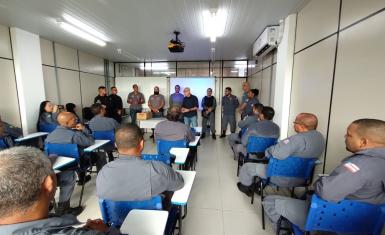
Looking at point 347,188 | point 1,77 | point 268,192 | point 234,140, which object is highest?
point 1,77

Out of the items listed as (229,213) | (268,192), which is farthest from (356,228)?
(268,192)

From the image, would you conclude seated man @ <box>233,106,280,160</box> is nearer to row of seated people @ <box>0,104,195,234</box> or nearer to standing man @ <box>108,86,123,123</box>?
row of seated people @ <box>0,104,195,234</box>

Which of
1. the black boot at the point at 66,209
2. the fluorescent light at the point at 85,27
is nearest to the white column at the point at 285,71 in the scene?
the black boot at the point at 66,209

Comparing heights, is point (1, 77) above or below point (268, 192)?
above

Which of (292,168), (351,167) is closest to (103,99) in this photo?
(292,168)

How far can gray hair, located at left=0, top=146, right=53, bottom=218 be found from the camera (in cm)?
64

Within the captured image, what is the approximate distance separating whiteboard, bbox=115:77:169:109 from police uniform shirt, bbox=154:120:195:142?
462 cm

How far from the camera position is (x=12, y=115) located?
4254 millimetres

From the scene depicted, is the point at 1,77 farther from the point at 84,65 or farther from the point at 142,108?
the point at 142,108

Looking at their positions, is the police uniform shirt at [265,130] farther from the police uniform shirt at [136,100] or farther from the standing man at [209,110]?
the police uniform shirt at [136,100]

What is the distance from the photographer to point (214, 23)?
372 cm

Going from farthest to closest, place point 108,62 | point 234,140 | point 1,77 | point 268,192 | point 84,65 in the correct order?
point 108,62, point 84,65, point 234,140, point 1,77, point 268,192

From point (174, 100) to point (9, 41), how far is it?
4.20 meters

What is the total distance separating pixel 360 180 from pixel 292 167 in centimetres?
100
